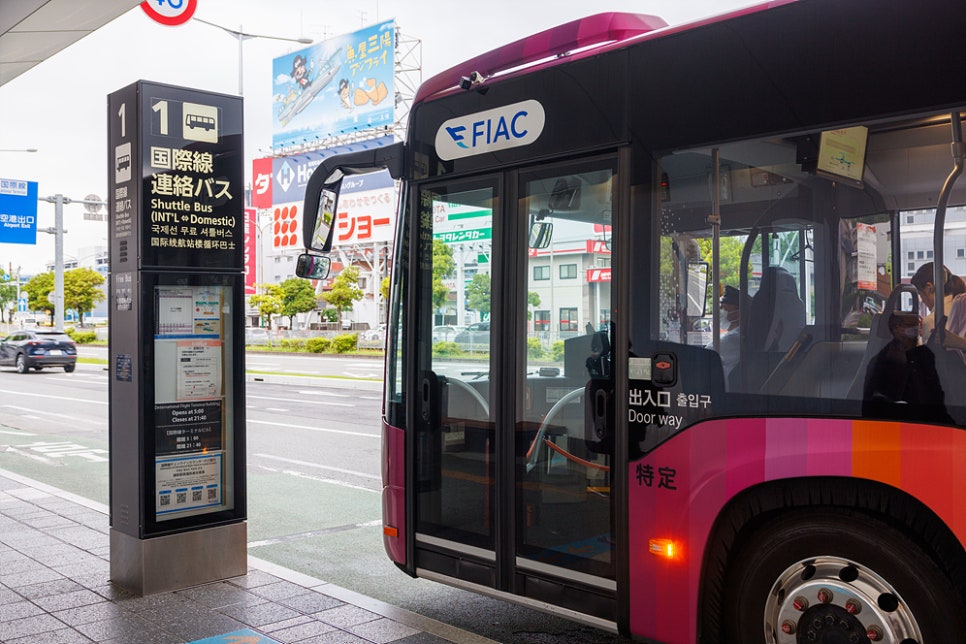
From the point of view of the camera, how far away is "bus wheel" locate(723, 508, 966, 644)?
124 inches

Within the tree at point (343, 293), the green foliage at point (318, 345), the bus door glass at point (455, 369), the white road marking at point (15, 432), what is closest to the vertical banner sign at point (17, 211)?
the white road marking at point (15, 432)

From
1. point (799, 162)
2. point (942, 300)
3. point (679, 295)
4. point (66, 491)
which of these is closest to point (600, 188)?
point (679, 295)

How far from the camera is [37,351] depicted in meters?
30.2

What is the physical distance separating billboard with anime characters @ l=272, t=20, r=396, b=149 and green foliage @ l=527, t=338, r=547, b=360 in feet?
154

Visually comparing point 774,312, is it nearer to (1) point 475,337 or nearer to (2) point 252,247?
(1) point 475,337

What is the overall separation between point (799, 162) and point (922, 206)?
507 millimetres

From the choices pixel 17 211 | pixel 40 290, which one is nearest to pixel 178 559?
pixel 17 211

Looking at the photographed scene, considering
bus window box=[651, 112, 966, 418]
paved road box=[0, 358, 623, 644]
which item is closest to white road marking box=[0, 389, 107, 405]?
paved road box=[0, 358, 623, 644]

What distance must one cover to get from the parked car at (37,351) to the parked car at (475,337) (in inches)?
1167

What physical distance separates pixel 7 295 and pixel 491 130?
104107 mm

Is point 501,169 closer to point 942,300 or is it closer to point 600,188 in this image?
point 600,188

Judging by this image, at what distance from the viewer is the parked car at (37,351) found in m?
30.3

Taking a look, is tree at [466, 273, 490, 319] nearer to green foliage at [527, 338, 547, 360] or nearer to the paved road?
green foliage at [527, 338, 547, 360]

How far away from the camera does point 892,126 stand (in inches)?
129
